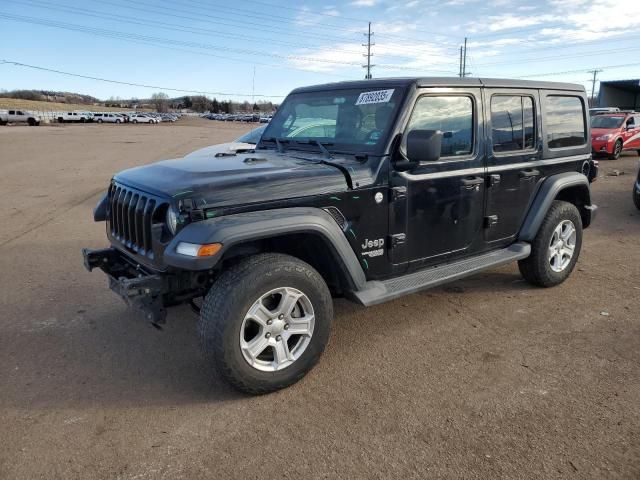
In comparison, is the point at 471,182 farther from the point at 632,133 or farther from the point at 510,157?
the point at 632,133

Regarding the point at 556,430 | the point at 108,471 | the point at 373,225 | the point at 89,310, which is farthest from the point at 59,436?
the point at 556,430

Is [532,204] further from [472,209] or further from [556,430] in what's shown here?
[556,430]

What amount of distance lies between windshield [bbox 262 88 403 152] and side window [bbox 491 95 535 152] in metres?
1.09

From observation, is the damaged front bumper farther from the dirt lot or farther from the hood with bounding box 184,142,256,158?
the hood with bounding box 184,142,256,158

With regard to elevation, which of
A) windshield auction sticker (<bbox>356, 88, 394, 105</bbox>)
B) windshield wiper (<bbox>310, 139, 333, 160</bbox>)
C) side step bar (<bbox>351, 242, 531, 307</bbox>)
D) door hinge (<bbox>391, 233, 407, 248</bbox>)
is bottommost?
side step bar (<bbox>351, 242, 531, 307</bbox>)

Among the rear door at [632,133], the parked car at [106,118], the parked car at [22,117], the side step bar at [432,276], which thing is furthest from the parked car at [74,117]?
the side step bar at [432,276]

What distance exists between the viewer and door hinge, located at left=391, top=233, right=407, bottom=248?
3742 mm

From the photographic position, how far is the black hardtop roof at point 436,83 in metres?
3.84

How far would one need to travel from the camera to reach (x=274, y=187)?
3203 millimetres

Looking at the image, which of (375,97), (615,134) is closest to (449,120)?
(375,97)

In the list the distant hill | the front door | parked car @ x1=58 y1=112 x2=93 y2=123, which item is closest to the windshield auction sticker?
the front door

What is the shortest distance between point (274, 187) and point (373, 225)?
2.70 ft

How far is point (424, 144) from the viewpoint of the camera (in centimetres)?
337

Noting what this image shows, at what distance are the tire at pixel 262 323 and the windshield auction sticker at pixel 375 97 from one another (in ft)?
4.81
